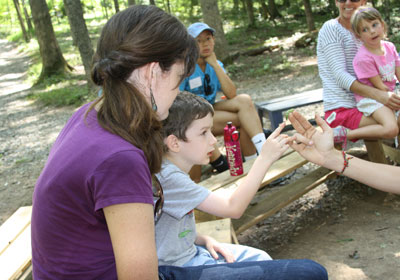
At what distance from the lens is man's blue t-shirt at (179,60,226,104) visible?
4.23 metres

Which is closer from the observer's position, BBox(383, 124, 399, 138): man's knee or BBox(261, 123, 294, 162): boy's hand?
BBox(261, 123, 294, 162): boy's hand

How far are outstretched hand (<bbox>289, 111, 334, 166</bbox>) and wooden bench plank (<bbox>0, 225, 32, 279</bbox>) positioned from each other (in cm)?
168

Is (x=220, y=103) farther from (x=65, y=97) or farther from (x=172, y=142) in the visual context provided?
(x=65, y=97)

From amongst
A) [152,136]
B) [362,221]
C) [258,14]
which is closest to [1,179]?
[362,221]

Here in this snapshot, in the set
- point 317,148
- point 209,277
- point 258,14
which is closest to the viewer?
point 209,277

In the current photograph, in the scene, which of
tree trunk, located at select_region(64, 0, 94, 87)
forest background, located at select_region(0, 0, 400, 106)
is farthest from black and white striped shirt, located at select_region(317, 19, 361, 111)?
tree trunk, located at select_region(64, 0, 94, 87)

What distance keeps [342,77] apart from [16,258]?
2.93 metres

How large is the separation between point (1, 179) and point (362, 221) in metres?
4.65

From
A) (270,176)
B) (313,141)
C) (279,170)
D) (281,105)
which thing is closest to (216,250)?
(313,141)

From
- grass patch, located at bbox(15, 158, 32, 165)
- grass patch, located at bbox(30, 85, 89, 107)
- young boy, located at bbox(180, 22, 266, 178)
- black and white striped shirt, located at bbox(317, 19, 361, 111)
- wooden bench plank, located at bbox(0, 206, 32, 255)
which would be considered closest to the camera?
wooden bench plank, located at bbox(0, 206, 32, 255)

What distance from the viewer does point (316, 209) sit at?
12.5 feet

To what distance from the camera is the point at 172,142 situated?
2.18 meters

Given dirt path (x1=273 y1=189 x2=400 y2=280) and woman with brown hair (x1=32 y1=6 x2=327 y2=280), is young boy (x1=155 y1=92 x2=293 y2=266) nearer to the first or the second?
woman with brown hair (x1=32 y1=6 x2=327 y2=280)

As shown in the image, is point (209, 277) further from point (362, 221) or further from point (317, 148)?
point (362, 221)
